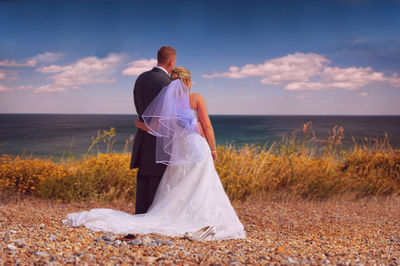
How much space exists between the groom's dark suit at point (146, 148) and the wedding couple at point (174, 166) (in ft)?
0.04

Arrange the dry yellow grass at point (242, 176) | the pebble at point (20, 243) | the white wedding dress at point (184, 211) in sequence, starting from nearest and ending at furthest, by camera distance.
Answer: the pebble at point (20, 243)
the white wedding dress at point (184, 211)
the dry yellow grass at point (242, 176)

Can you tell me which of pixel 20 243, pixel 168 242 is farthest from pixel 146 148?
pixel 20 243

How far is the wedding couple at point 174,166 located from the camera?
11.3ft

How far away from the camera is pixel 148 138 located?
3844 mm

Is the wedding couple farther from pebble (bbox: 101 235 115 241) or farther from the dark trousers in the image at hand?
pebble (bbox: 101 235 115 241)

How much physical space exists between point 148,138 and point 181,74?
931 millimetres

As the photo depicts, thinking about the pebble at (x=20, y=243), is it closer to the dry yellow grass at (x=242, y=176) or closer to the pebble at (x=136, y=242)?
the pebble at (x=136, y=242)

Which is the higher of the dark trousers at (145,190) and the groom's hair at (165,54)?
the groom's hair at (165,54)

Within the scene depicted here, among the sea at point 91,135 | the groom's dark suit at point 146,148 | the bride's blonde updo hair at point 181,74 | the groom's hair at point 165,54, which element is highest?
the groom's hair at point 165,54

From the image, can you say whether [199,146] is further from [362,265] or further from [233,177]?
[233,177]

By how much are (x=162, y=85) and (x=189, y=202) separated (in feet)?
4.73

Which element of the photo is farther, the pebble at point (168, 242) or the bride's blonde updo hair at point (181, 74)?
the bride's blonde updo hair at point (181, 74)

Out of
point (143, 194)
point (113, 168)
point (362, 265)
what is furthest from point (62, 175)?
point (362, 265)

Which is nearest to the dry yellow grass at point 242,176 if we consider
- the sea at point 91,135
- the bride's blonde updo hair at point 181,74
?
the sea at point 91,135
